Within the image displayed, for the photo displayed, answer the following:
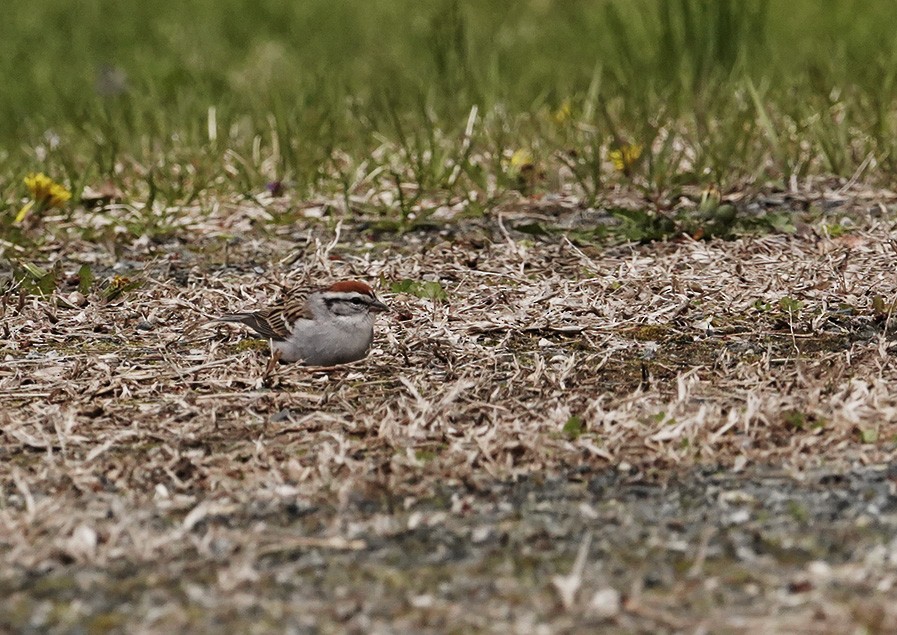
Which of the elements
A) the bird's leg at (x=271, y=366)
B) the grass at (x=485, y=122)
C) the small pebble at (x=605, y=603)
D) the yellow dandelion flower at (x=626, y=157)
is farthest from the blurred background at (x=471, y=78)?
the small pebble at (x=605, y=603)

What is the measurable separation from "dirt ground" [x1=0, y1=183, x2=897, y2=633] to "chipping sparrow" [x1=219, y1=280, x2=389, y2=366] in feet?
0.29

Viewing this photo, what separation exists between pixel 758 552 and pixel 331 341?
213 centimetres

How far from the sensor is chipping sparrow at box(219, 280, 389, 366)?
18.0ft

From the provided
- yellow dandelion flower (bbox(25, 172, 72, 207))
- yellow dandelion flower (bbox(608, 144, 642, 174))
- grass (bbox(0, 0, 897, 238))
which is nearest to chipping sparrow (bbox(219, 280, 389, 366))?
grass (bbox(0, 0, 897, 238))

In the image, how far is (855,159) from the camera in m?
7.99

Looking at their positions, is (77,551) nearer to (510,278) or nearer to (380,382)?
(380,382)

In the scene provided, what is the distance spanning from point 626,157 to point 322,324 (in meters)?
2.88

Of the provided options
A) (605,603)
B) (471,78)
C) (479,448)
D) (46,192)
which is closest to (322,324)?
(479,448)

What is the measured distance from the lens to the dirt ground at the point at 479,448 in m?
3.58

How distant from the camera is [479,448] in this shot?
4500 mm

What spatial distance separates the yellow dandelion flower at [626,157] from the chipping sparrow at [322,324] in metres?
2.47

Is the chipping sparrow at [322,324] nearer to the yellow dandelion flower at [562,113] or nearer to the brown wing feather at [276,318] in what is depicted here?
the brown wing feather at [276,318]

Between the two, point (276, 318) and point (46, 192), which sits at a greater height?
point (276, 318)

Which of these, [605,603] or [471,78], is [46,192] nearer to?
[471,78]
